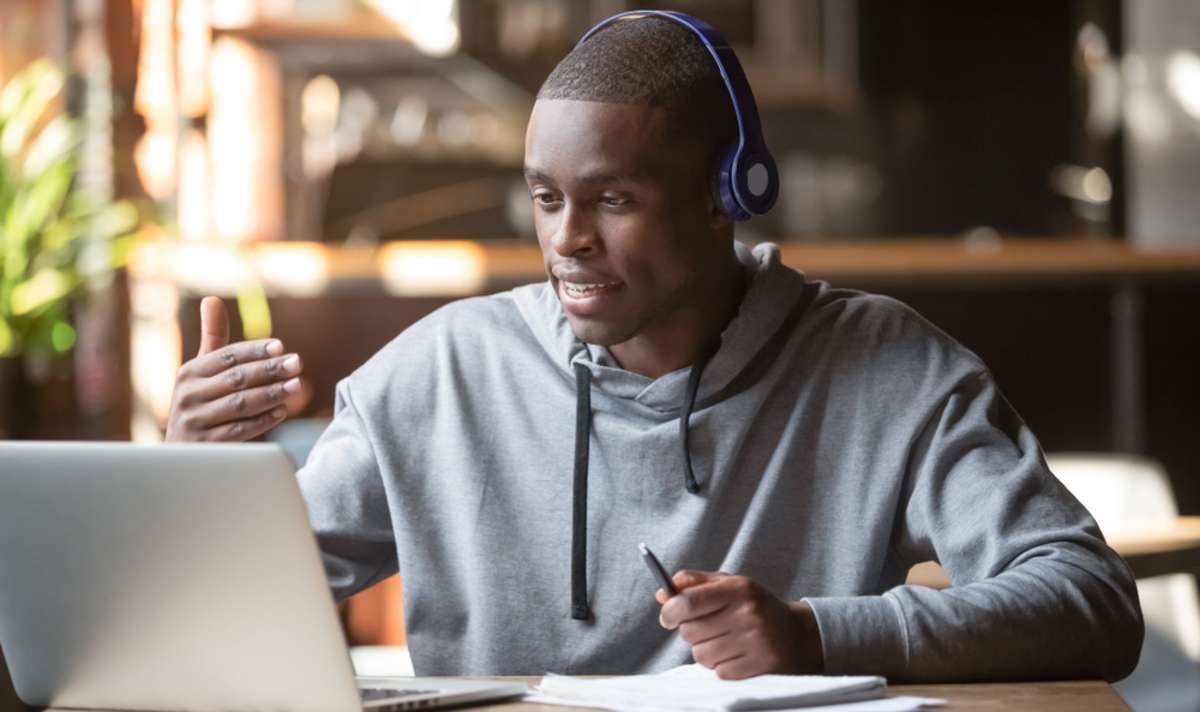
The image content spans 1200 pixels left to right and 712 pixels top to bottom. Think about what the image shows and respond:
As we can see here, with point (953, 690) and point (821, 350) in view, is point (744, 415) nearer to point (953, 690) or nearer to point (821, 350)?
point (821, 350)

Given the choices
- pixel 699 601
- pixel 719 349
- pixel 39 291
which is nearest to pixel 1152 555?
pixel 719 349

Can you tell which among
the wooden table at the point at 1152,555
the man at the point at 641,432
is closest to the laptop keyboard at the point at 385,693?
the man at the point at 641,432

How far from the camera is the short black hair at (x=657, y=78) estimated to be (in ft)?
4.60

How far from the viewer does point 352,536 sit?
1.54m

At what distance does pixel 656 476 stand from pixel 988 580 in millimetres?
328

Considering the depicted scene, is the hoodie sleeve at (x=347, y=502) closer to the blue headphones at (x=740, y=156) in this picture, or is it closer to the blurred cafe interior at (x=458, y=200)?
the blue headphones at (x=740, y=156)

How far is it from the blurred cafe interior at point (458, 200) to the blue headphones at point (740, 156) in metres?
0.73

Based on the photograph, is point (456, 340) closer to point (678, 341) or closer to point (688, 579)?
point (678, 341)

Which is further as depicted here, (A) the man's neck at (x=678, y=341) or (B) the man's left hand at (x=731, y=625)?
(A) the man's neck at (x=678, y=341)

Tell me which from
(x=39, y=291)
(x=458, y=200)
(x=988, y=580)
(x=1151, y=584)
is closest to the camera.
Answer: (x=988, y=580)

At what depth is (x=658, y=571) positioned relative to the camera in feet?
3.50

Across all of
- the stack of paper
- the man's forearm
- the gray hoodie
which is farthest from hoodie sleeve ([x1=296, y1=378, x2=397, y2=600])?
the man's forearm

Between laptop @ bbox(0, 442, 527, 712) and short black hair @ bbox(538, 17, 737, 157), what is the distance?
0.55m

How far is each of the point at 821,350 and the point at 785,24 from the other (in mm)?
4846
